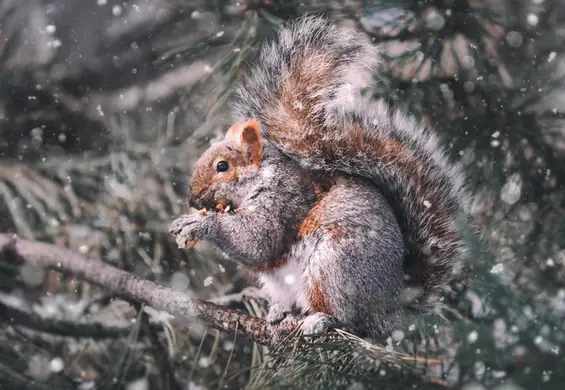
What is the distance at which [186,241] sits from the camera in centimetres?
74

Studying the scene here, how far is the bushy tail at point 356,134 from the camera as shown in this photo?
2.64 ft

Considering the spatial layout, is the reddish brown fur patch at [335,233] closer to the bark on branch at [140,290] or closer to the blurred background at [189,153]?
the bark on branch at [140,290]

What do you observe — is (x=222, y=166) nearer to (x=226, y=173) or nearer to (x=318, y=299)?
(x=226, y=173)

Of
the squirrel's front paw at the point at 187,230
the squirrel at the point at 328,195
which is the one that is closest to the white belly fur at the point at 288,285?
the squirrel at the point at 328,195

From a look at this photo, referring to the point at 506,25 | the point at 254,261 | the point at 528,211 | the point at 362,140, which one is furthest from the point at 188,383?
the point at 506,25

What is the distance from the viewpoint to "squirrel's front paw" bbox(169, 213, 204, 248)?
74 cm

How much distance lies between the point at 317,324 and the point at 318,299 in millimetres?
36

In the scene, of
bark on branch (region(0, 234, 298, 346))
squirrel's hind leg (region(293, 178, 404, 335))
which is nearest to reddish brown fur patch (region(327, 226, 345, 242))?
squirrel's hind leg (region(293, 178, 404, 335))

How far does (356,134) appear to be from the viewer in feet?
2.63

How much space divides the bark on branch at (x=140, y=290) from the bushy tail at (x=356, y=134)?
0.64ft

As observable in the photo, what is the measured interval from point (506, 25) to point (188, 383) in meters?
0.70

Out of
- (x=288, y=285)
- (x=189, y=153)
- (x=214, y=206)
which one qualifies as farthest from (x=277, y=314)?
(x=189, y=153)

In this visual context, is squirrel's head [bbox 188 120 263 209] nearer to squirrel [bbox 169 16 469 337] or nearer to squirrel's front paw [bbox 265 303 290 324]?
squirrel [bbox 169 16 469 337]

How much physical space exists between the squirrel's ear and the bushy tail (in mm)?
46
